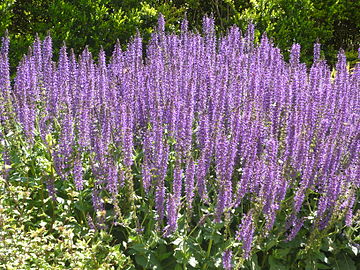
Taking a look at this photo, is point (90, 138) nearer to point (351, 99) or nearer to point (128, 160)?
point (128, 160)

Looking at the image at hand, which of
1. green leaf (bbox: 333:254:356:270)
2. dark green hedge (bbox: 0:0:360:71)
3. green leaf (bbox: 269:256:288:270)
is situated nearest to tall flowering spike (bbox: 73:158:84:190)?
green leaf (bbox: 269:256:288:270)

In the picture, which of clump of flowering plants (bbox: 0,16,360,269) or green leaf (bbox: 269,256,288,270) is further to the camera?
green leaf (bbox: 269,256,288,270)

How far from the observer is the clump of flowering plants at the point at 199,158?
3.54 m

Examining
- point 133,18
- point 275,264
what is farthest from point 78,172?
point 133,18

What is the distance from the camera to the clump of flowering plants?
354 cm

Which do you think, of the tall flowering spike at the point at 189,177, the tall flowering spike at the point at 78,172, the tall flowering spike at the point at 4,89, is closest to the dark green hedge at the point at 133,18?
the tall flowering spike at the point at 4,89

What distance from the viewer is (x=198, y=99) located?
15.8 ft

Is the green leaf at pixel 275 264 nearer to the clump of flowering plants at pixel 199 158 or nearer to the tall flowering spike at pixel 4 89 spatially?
the clump of flowering plants at pixel 199 158

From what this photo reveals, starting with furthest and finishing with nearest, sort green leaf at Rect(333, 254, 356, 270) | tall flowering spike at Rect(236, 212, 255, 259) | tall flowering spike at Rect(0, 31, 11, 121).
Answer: tall flowering spike at Rect(0, 31, 11, 121) < green leaf at Rect(333, 254, 356, 270) < tall flowering spike at Rect(236, 212, 255, 259)

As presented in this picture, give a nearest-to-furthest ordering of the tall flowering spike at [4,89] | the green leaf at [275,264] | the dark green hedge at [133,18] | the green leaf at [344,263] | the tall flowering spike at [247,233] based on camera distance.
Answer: the tall flowering spike at [247,233], the green leaf at [275,264], the green leaf at [344,263], the tall flowering spike at [4,89], the dark green hedge at [133,18]

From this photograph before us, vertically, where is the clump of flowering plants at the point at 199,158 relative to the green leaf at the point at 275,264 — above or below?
above

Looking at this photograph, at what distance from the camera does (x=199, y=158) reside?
3.66 meters

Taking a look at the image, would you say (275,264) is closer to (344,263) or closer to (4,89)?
(344,263)

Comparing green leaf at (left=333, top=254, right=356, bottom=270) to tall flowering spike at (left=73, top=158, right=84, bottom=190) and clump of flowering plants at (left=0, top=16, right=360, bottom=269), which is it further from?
tall flowering spike at (left=73, top=158, right=84, bottom=190)
